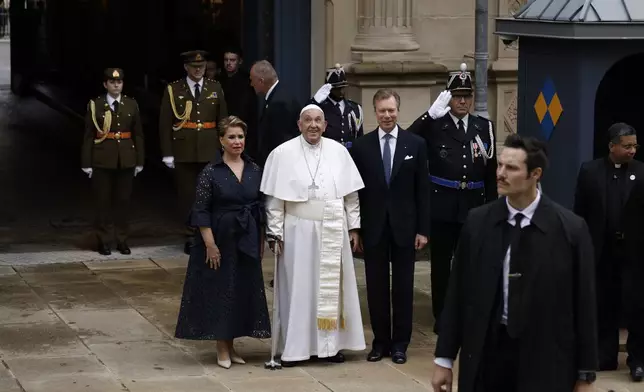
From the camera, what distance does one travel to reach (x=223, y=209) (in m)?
9.59

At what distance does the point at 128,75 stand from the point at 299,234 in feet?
71.4

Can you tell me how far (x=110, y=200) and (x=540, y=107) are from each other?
18.6ft

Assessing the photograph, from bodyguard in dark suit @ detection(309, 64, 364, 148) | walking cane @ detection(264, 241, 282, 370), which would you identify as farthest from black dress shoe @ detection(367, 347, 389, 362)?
bodyguard in dark suit @ detection(309, 64, 364, 148)

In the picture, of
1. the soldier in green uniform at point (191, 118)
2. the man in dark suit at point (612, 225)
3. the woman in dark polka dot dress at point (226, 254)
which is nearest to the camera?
the man in dark suit at point (612, 225)

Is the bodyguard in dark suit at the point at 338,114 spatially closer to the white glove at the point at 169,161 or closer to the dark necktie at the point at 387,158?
the dark necktie at the point at 387,158

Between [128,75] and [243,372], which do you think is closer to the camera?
[243,372]

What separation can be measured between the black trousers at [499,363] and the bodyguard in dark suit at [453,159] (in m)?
4.17

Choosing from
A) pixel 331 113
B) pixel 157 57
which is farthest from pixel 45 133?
pixel 331 113

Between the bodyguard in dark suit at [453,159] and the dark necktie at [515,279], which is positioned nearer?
the dark necktie at [515,279]

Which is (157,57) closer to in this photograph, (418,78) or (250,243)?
(418,78)

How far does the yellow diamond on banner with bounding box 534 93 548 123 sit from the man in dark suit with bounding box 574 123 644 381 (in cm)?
54

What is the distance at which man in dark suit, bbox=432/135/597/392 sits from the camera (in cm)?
638

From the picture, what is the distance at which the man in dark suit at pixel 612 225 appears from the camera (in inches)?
371

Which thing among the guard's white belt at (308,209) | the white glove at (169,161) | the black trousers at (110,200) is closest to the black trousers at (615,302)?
the guard's white belt at (308,209)
